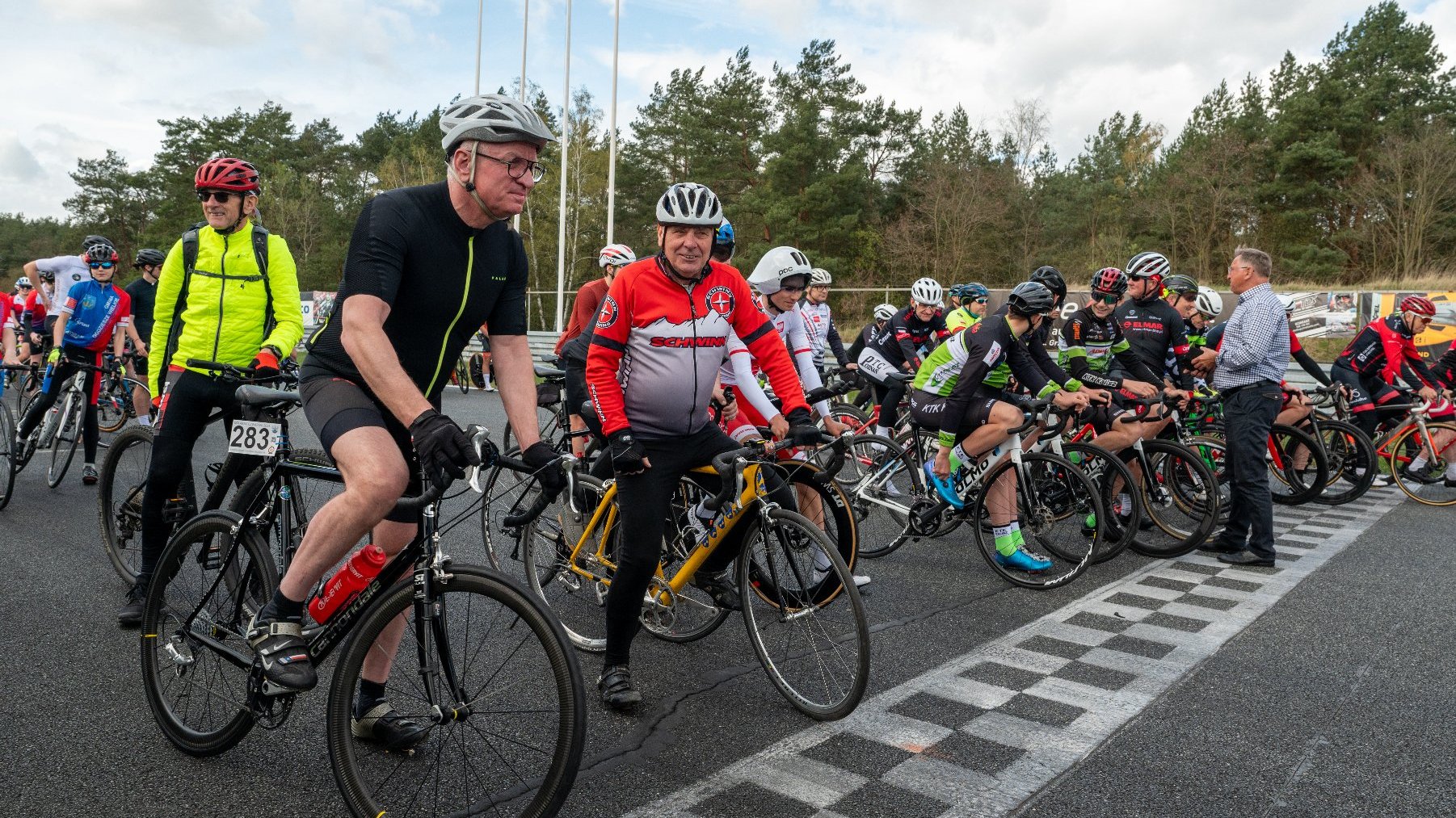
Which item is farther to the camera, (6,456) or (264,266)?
(6,456)

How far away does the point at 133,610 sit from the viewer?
485cm

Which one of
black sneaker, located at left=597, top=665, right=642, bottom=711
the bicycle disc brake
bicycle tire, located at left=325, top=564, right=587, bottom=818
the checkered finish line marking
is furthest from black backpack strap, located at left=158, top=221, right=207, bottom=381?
the checkered finish line marking

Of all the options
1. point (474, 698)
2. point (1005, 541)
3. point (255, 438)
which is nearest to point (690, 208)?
point (255, 438)

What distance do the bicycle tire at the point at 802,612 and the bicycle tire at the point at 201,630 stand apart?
6.16 ft

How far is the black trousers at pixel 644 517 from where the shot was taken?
389 centimetres

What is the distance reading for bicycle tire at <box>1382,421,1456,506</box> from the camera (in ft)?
30.7

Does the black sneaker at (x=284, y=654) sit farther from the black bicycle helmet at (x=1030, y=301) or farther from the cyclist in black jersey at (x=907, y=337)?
the cyclist in black jersey at (x=907, y=337)

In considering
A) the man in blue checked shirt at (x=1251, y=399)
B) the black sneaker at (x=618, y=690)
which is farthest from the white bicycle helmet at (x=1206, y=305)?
the black sneaker at (x=618, y=690)

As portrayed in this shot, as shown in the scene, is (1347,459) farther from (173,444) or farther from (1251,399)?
(173,444)

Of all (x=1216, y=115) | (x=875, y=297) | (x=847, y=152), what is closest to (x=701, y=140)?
(x=847, y=152)

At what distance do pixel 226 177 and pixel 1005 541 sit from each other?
4902mm

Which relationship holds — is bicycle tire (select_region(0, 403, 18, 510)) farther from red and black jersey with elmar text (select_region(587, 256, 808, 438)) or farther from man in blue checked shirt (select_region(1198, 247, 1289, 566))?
man in blue checked shirt (select_region(1198, 247, 1289, 566))

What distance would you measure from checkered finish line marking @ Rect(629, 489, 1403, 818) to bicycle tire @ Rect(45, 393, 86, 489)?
7.16 metres

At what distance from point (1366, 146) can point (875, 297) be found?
2235 cm
